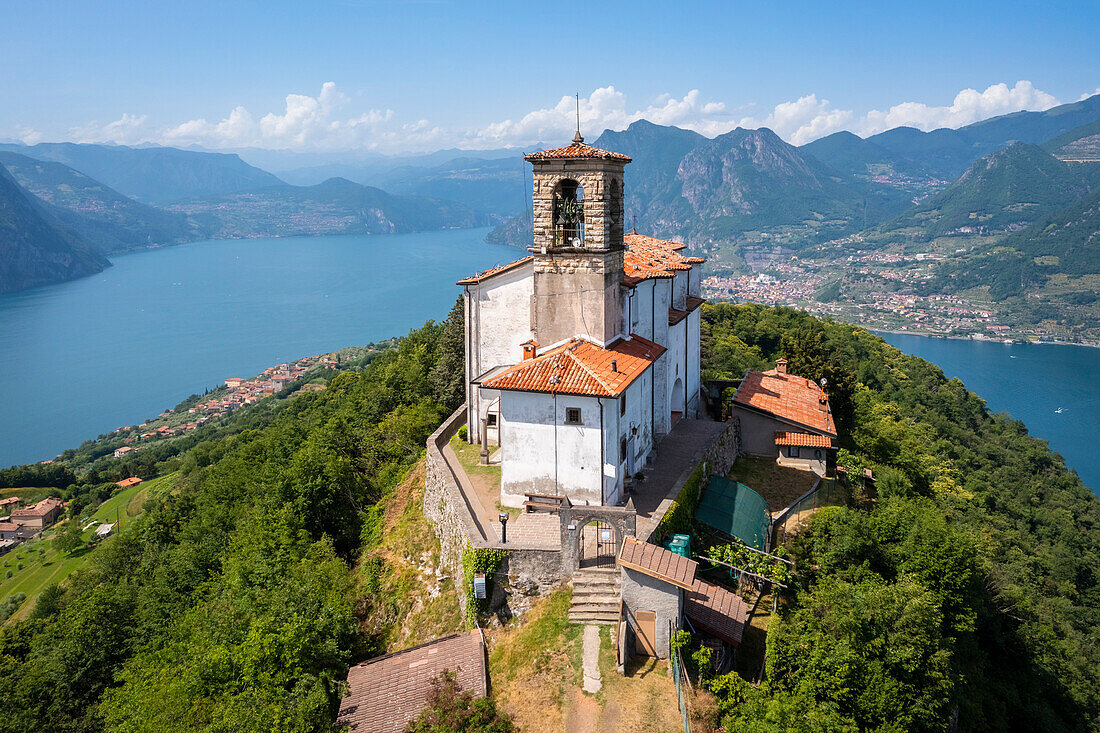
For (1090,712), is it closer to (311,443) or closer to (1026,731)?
(1026,731)

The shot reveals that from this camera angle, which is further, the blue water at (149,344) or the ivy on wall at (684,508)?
the blue water at (149,344)

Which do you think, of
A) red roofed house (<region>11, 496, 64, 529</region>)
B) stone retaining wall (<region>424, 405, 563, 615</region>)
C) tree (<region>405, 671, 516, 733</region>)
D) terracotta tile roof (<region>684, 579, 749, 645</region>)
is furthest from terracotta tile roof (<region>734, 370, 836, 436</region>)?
red roofed house (<region>11, 496, 64, 529</region>)

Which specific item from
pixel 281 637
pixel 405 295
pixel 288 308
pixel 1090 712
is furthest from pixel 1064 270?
pixel 281 637

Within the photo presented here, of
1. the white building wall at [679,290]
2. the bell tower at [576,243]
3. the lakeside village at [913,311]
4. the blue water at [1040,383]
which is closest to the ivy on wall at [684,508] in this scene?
the bell tower at [576,243]

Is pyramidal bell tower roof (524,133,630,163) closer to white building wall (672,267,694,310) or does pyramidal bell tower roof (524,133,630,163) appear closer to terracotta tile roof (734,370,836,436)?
white building wall (672,267,694,310)

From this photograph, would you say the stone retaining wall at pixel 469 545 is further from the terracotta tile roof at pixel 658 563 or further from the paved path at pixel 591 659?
the terracotta tile roof at pixel 658 563

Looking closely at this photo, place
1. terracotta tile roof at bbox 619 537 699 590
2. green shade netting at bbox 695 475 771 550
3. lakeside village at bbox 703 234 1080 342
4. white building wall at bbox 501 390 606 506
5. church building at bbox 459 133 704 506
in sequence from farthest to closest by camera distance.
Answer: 1. lakeside village at bbox 703 234 1080 342
2. green shade netting at bbox 695 475 771 550
3. church building at bbox 459 133 704 506
4. white building wall at bbox 501 390 606 506
5. terracotta tile roof at bbox 619 537 699 590
